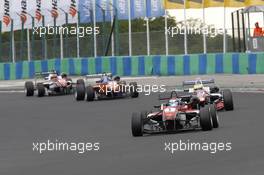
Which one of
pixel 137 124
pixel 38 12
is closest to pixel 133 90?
pixel 137 124

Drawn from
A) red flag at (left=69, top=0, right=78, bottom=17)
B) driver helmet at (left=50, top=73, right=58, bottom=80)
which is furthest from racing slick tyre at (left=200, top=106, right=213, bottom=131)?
red flag at (left=69, top=0, right=78, bottom=17)

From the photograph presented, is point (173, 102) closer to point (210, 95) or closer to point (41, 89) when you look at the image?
point (210, 95)

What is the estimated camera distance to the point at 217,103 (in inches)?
736

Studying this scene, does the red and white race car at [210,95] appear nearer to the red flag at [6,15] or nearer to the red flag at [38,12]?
the red flag at [38,12]

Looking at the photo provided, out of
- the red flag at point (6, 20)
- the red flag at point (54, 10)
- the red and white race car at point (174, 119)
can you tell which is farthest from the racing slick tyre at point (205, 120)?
the red flag at point (6, 20)

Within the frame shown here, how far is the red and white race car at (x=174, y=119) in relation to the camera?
14.5 meters

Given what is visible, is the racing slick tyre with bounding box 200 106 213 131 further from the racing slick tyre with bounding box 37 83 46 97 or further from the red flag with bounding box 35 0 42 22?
the red flag with bounding box 35 0 42 22

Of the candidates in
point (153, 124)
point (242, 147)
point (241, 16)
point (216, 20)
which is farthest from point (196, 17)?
point (242, 147)

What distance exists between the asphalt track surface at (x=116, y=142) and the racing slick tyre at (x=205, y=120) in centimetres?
13

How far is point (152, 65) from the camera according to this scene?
35.1 meters

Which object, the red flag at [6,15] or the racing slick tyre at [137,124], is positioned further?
the red flag at [6,15]

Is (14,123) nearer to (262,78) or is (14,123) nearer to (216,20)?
(262,78)

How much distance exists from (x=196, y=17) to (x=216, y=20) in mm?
1807

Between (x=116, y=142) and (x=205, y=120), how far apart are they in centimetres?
157
